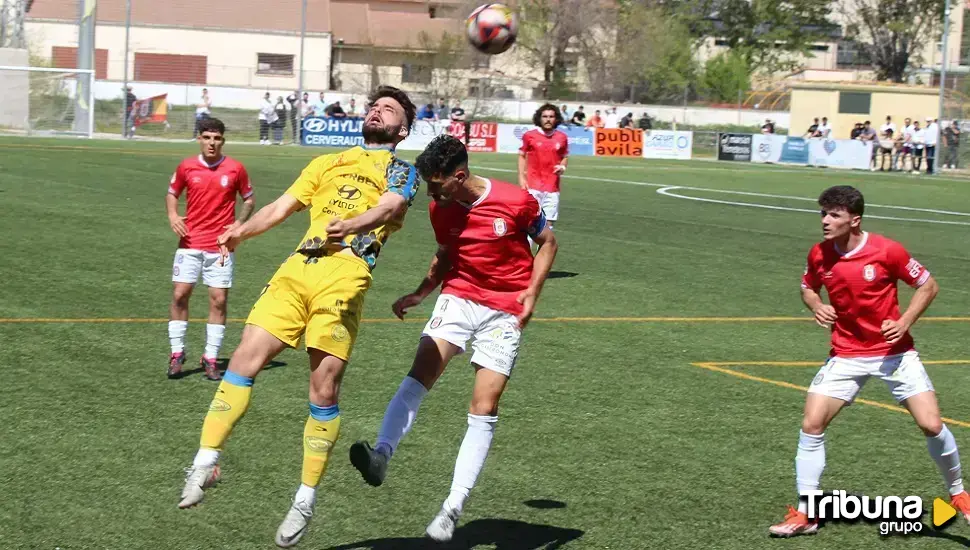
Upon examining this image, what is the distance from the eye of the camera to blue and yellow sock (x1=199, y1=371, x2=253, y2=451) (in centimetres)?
626

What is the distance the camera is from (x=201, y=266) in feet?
36.1

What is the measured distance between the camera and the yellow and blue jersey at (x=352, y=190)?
21.5 ft

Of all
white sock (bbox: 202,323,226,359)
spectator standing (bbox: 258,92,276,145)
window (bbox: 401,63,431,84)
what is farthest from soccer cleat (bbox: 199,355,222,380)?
window (bbox: 401,63,431,84)

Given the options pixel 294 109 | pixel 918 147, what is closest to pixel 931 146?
pixel 918 147

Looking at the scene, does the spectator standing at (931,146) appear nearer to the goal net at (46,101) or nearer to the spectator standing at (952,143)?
the spectator standing at (952,143)

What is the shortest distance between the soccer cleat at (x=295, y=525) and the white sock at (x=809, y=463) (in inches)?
112

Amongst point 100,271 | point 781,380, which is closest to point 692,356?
point 781,380

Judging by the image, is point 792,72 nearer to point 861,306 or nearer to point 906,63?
point 906,63

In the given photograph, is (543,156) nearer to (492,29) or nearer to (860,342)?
(492,29)

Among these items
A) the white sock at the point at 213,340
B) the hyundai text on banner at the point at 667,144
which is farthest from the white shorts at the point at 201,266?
the hyundai text on banner at the point at 667,144

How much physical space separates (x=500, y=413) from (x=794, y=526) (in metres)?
3.13

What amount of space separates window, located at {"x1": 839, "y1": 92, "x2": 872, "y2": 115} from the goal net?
36.1 metres

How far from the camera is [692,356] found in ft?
41.0

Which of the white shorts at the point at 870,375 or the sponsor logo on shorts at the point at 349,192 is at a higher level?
the sponsor logo on shorts at the point at 349,192
